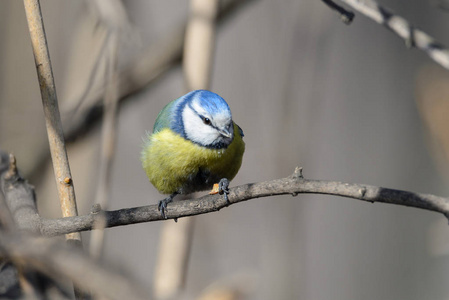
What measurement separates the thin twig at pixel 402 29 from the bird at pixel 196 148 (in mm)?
580

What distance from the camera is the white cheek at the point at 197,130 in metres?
1.71

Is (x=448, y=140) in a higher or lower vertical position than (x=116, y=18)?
lower

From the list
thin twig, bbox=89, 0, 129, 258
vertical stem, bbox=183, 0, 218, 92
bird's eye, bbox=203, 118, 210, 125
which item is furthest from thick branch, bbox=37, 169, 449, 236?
vertical stem, bbox=183, 0, 218, 92

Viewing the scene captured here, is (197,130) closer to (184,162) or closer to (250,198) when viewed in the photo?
(184,162)

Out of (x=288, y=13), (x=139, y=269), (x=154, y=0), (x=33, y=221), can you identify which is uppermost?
(x=154, y=0)

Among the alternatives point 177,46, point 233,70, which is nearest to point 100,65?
point 177,46

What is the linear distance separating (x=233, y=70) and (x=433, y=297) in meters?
1.98

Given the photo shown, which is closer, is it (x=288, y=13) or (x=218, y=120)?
(x=218, y=120)

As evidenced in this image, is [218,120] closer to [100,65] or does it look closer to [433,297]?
[100,65]

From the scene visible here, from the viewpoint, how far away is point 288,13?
2420mm

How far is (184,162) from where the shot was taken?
170 cm

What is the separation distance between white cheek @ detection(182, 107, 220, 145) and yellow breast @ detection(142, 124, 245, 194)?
22mm

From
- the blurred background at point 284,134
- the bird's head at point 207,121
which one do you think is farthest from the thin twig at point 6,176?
the bird's head at point 207,121

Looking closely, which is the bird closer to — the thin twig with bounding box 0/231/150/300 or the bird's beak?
the bird's beak
